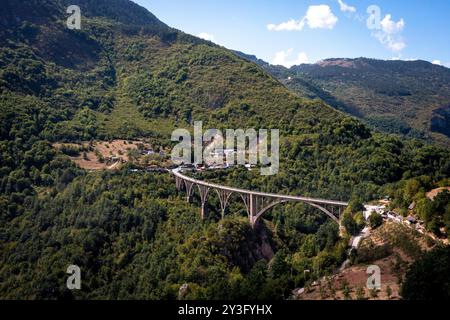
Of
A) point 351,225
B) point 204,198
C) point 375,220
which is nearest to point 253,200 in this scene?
point 204,198

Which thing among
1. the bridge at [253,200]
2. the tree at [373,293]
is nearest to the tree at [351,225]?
the bridge at [253,200]

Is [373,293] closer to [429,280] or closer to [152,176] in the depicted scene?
[429,280]

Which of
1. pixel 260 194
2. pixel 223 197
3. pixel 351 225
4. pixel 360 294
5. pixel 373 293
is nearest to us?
pixel 360 294

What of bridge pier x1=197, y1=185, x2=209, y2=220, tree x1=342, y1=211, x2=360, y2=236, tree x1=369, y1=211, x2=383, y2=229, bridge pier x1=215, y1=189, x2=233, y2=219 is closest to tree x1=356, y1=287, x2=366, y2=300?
tree x1=369, y1=211, x2=383, y2=229

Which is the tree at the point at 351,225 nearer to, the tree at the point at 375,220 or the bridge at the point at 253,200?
the tree at the point at 375,220

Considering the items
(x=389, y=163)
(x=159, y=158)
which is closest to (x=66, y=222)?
(x=159, y=158)

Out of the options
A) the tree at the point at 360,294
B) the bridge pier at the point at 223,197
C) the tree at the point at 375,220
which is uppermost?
the tree at the point at 375,220
